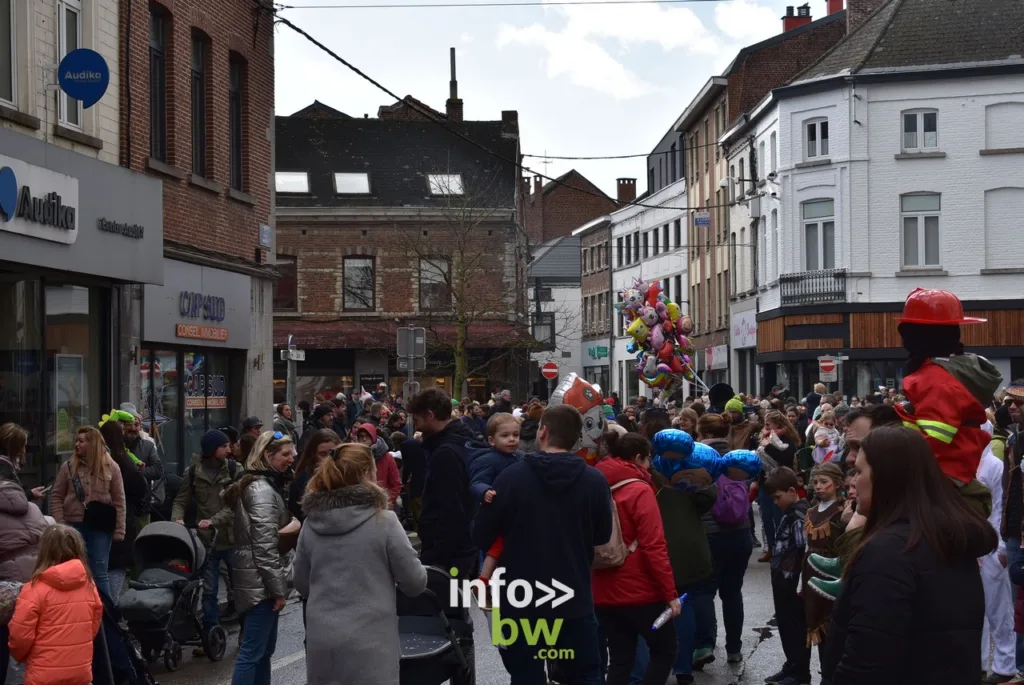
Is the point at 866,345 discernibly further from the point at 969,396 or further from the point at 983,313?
the point at 969,396

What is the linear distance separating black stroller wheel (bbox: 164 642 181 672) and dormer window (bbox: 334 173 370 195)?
41.8 meters

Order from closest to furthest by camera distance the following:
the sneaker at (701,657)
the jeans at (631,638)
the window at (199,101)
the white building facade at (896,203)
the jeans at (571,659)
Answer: the jeans at (571,659) → the jeans at (631,638) → the sneaker at (701,657) → the window at (199,101) → the white building facade at (896,203)

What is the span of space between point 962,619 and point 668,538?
5.16 m

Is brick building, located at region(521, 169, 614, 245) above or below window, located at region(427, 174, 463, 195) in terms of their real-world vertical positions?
above

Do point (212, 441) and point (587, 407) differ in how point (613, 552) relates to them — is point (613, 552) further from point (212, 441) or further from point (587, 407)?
point (212, 441)

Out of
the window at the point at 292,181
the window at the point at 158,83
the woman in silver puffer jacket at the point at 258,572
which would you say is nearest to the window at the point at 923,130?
the window at the point at 292,181

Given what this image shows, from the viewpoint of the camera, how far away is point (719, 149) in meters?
53.2

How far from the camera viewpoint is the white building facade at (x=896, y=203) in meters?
39.6

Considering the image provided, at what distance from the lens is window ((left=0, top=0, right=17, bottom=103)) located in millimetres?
15320

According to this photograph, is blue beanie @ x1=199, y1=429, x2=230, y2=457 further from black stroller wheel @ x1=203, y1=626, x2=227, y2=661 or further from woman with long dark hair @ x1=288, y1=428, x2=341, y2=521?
woman with long dark hair @ x1=288, y1=428, x2=341, y2=521

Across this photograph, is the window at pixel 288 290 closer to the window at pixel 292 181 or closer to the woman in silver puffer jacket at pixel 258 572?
the window at pixel 292 181

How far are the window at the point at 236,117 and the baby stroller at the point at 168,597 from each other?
41.1 ft

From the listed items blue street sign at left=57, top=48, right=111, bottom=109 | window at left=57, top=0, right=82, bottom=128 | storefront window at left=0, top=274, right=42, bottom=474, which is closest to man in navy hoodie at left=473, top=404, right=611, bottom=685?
storefront window at left=0, top=274, right=42, bottom=474
